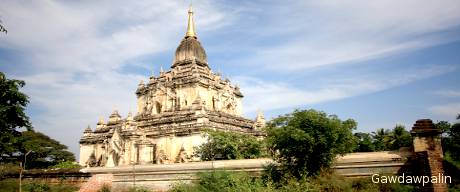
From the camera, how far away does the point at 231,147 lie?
2516 cm

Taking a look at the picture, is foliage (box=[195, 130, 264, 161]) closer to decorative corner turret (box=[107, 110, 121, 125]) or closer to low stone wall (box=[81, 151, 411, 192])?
low stone wall (box=[81, 151, 411, 192])

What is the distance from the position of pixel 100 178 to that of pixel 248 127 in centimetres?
1880

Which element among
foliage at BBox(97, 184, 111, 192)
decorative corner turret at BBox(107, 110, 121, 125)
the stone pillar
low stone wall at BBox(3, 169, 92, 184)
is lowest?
foliage at BBox(97, 184, 111, 192)

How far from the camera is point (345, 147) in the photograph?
14211mm

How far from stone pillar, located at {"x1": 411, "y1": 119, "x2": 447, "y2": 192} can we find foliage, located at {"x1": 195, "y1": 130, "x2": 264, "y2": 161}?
12778mm

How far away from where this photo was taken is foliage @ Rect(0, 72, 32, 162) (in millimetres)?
27531

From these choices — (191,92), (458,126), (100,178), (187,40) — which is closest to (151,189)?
(100,178)

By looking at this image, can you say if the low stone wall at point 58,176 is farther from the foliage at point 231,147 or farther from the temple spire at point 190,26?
the temple spire at point 190,26

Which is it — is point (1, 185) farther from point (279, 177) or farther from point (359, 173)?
point (359, 173)

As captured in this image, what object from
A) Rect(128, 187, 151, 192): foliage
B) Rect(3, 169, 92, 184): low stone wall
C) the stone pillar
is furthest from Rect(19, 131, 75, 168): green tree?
the stone pillar

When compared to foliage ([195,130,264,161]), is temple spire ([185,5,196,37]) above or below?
above

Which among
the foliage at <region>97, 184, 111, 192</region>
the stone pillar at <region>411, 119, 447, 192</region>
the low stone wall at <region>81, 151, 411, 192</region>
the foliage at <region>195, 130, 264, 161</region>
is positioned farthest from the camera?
the foliage at <region>195, 130, 264, 161</region>

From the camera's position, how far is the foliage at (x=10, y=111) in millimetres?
27531

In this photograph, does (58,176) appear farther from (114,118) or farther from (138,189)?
(114,118)
